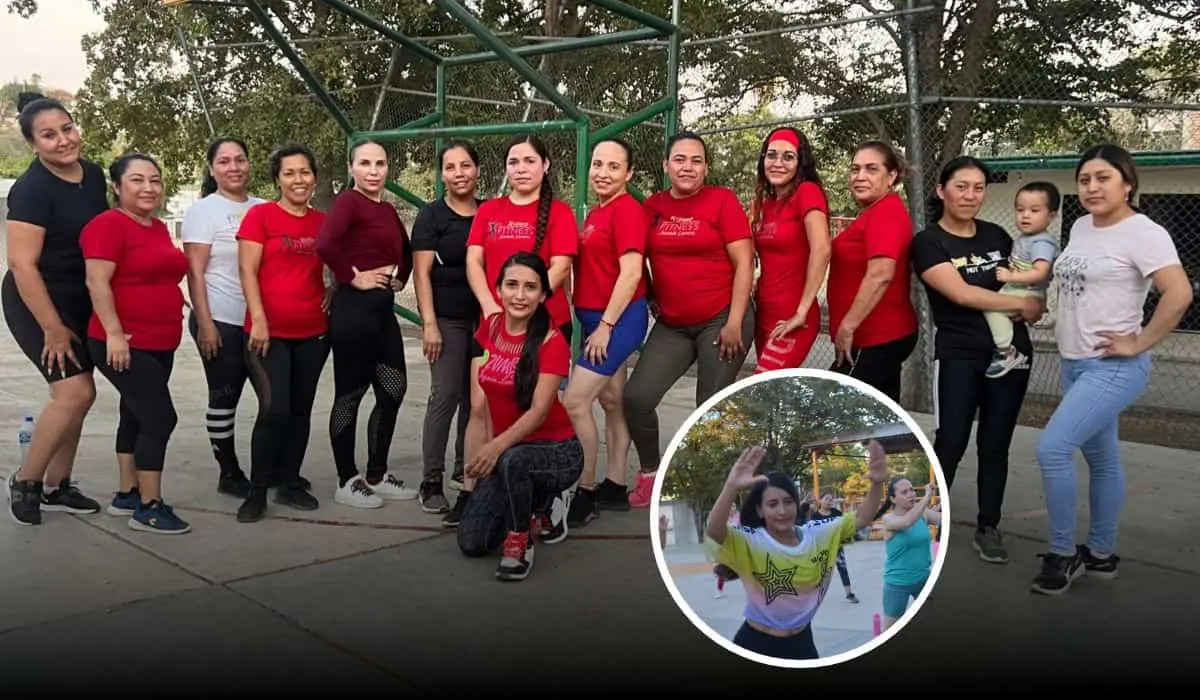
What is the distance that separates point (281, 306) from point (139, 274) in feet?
1.95

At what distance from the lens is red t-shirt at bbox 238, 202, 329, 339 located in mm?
4727

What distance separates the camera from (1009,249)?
4312mm

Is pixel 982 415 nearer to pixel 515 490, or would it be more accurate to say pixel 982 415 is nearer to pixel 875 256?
pixel 875 256

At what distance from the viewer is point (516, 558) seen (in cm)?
399

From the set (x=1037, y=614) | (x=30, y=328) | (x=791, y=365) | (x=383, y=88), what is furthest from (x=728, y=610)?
(x=383, y=88)

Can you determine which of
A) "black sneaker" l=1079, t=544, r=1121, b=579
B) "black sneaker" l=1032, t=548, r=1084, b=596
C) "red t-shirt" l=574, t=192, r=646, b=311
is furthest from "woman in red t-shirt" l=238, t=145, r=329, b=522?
"black sneaker" l=1079, t=544, r=1121, b=579

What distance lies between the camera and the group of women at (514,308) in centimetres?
415

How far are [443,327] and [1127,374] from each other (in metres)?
2.82

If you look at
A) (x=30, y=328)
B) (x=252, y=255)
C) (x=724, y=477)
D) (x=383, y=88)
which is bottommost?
(x=724, y=477)

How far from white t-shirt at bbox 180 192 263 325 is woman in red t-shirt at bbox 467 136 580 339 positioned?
1091mm

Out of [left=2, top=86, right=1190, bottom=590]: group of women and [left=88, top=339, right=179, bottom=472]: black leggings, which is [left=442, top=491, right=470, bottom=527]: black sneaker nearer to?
[left=2, top=86, right=1190, bottom=590]: group of women

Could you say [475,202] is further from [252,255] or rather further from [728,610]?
[728,610]

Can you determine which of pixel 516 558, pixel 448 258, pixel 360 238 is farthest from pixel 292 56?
pixel 516 558

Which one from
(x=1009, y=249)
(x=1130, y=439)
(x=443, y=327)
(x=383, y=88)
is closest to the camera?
(x=1009, y=249)
